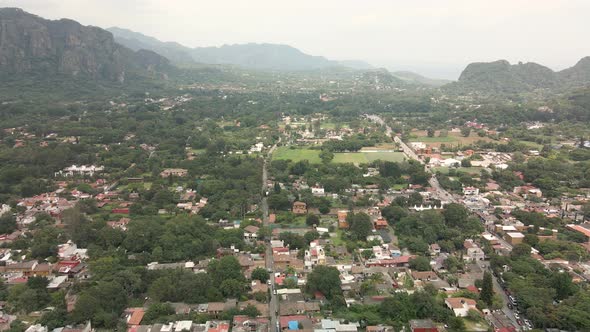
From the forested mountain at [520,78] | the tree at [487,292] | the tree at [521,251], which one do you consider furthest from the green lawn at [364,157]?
the forested mountain at [520,78]

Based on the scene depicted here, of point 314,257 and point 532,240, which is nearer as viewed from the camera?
point 314,257

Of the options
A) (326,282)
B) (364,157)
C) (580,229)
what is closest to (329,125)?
(364,157)

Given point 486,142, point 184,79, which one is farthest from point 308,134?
point 184,79

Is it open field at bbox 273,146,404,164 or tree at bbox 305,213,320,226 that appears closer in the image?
tree at bbox 305,213,320,226

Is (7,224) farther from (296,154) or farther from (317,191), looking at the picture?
(296,154)

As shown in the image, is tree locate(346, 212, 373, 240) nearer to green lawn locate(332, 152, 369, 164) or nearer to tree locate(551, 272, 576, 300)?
tree locate(551, 272, 576, 300)

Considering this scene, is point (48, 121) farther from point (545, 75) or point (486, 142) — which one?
point (545, 75)

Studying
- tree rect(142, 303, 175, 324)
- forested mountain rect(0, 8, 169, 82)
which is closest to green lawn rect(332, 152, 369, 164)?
tree rect(142, 303, 175, 324)
